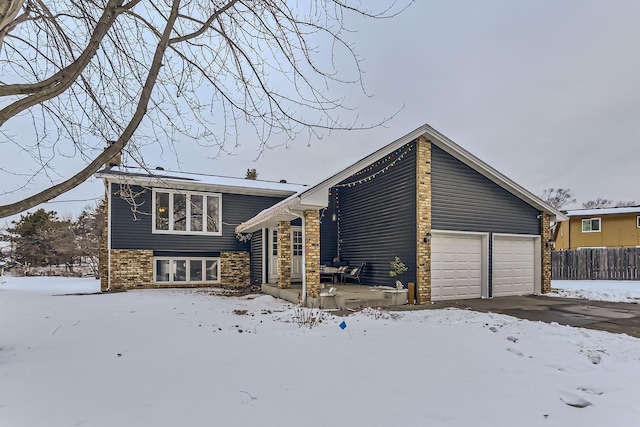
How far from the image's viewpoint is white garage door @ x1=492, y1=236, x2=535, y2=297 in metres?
11.6

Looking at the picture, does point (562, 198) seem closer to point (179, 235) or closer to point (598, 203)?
point (598, 203)

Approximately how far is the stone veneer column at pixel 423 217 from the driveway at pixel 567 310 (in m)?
0.58

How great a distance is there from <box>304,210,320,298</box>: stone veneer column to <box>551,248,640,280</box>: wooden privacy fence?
1664 centimetres

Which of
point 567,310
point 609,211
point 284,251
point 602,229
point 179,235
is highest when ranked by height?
point 609,211

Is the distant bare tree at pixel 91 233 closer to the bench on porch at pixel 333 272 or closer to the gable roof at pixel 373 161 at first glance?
the gable roof at pixel 373 161

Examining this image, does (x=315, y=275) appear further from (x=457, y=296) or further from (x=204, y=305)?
(x=457, y=296)

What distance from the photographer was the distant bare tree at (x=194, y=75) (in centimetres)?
446

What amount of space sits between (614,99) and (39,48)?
16693 mm

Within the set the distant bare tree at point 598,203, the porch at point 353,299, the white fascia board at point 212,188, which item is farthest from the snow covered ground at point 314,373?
the distant bare tree at point 598,203

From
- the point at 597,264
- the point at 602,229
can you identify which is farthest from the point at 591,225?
the point at 597,264

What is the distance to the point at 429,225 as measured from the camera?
1005 centimetres

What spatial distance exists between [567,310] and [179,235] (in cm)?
1286

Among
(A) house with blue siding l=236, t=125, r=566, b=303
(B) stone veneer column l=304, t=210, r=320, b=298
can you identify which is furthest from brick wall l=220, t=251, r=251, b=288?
(B) stone veneer column l=304, t=210, r=320, b=298

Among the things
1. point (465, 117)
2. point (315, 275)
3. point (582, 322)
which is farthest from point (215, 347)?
point (465, 117)
